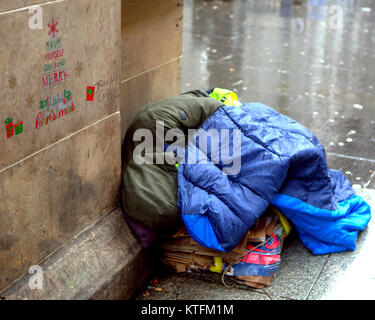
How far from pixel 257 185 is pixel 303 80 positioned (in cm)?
483

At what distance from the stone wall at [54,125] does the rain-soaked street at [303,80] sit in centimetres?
84

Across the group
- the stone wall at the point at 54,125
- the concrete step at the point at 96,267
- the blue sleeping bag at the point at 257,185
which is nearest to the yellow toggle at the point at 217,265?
the blue sleeping bag at the point at 257,185

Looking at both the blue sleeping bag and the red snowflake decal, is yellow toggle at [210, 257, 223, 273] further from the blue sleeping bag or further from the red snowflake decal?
the red snowflake decal

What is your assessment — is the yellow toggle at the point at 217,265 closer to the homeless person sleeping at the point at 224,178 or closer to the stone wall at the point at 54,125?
the homeless person sleeping at the point at 224,178

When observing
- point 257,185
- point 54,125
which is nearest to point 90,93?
point 54,125

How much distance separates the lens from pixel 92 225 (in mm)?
3629

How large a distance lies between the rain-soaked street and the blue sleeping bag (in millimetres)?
262

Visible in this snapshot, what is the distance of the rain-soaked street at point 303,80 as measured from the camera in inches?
148

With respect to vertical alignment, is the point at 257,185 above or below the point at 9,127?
below

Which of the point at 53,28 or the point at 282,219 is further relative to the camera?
the point at 282,219

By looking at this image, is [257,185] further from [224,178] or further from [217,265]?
[217,265]

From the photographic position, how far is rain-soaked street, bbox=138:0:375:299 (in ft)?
12.3

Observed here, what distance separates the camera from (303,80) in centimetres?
809

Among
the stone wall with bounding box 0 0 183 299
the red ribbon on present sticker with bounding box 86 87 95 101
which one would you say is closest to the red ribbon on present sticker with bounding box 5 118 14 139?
the stone wall with bounding box 0 0 183 299
